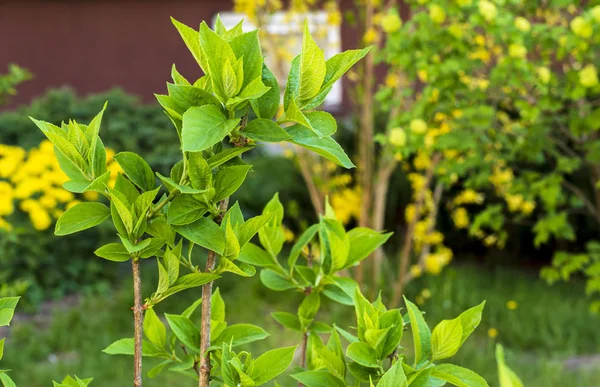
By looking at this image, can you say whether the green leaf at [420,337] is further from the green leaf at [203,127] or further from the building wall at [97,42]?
the building wall at [97,42]

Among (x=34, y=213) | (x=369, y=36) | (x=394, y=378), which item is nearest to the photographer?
(x=394, y=378)

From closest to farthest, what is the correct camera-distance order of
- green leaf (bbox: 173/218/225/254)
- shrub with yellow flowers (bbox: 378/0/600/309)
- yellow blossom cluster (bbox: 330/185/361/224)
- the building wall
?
green leaf (bbox: 173/218/225/254)
shrub with yellow flowers (bbox: 378/0/600/309)
yellow blossom cluster (bbox: 330/185/361/224)
the building wall

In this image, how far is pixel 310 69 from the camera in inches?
34.1

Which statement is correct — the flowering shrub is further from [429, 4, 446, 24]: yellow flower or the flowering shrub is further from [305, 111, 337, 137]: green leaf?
[429, 4, 446, 24]: yellow flower

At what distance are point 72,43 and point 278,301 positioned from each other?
7.17 metres

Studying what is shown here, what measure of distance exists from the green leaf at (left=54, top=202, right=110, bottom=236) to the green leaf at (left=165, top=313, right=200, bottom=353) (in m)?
0.19

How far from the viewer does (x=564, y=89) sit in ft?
11.9

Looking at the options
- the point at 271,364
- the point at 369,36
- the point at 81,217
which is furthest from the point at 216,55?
the point at 369,36

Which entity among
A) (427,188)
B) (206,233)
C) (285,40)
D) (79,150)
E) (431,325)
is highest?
(285,40)

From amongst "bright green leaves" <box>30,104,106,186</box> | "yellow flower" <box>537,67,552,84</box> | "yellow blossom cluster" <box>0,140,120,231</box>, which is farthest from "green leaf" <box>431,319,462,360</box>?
"yellow blossom cluster" <box>0,140,120,231</box>

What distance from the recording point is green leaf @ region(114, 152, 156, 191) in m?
0.92

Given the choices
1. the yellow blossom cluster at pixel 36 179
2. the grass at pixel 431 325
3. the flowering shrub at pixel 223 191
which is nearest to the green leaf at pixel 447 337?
the flowering shrub at pixel 223 191

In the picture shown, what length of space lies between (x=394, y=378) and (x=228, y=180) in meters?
0.30

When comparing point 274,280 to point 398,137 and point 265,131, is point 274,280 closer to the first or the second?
point 265,131
